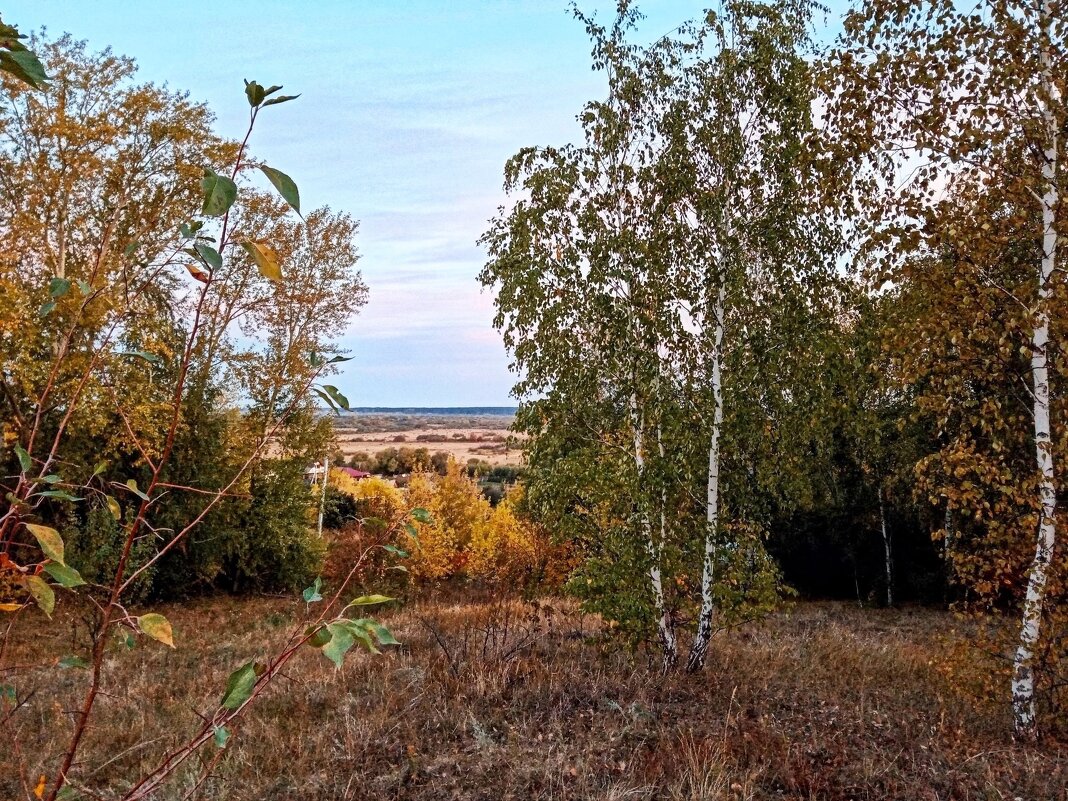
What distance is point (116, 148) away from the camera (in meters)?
13.0

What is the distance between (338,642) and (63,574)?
1.53ft

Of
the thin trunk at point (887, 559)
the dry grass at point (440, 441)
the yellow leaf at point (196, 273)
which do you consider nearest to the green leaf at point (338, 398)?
the yellow leaf at point (196, 273)

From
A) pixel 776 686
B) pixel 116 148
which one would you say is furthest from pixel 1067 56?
pixel 116 148

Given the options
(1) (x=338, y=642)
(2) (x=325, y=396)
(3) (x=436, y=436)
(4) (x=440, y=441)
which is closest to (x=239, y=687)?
(1) (x=338, y=642)

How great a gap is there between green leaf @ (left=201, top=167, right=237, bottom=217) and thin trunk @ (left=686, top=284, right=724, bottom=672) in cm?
667

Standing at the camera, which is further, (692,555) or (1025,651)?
(692,555)

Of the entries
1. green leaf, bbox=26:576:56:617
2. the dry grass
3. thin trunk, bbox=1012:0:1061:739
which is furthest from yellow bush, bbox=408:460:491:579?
the dry grass

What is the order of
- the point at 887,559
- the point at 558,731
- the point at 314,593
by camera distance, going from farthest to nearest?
1. the point at 887,559
2. the point at 558,731
3. the point at 314,593

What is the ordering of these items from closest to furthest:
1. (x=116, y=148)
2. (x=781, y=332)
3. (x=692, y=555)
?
(x=781, y=332), (x=692, y=555), (x=116, y=148)

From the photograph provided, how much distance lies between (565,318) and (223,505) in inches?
570

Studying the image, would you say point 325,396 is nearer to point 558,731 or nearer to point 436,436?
point 558,731

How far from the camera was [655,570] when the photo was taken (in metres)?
7.43

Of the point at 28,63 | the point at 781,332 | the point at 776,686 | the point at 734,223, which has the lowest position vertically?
the point at 776,686

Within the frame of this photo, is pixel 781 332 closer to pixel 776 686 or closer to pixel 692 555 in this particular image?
pixel 692 555
